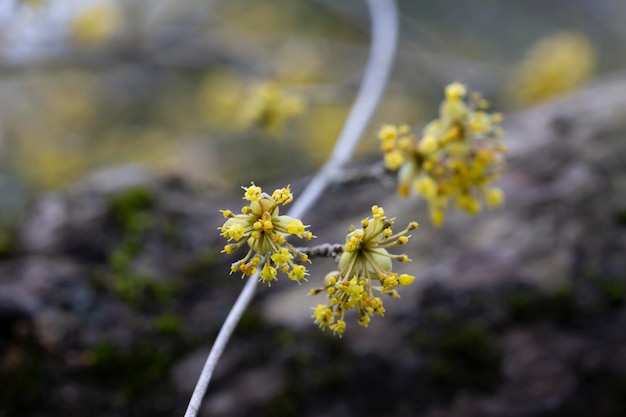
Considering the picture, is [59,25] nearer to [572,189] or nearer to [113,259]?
[113,259]

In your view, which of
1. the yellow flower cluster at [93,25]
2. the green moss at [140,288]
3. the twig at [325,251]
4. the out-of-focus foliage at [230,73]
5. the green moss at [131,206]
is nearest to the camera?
the twig at [325,251]

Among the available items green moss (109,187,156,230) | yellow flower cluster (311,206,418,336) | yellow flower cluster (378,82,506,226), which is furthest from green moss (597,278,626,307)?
green moss (109,187,156,230)

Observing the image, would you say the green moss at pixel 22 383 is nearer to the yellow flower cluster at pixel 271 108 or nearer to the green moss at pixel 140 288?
the green moss at pixel 140 288

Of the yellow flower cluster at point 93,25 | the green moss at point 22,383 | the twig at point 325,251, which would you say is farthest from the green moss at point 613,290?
the yellow flower cluster at point 93,25

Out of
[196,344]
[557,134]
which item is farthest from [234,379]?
[557,134]

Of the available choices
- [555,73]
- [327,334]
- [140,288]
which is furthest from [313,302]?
[555,73]

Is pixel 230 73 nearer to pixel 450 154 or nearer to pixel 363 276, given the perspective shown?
pixel 450 154
